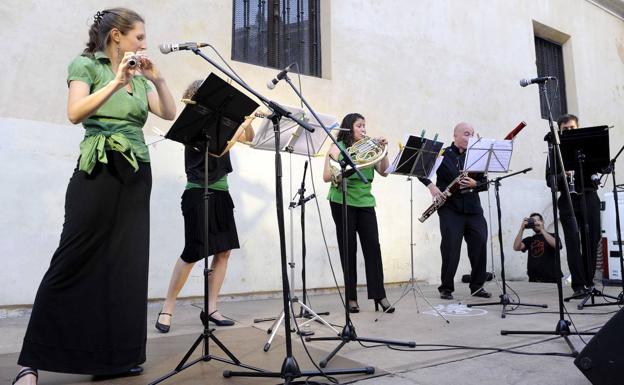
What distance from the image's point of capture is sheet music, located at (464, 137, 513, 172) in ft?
15.1

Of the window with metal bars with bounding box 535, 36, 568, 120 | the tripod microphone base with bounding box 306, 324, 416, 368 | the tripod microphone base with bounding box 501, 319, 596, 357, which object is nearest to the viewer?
the tripod microphone base with bounding box 306, 324, 416, 368

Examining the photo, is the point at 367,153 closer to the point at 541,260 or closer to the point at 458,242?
the point at 458,242

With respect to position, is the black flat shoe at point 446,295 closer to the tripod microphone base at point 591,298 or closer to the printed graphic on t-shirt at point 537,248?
the tripod microphone base at point 591,298

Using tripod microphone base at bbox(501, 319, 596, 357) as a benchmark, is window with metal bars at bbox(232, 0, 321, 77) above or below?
above

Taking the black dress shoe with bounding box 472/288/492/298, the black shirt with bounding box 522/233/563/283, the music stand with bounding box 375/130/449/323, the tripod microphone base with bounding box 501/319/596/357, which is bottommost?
the tripod microphone base with bounding box 501/319/596/357

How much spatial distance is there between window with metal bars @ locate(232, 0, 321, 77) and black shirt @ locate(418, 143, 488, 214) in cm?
227

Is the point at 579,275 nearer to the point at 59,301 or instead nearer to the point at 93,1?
the point at 59,301

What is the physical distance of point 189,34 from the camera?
18.1ft

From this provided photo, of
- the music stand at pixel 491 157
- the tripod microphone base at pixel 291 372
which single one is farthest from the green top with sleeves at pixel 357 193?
the tripod microphone base at pixel 291 372

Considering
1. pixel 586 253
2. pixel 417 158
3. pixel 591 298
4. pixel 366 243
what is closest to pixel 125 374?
pixel 366 243

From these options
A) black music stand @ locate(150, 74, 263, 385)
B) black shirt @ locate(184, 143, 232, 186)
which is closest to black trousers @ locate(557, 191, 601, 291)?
black shirt @ locate(184, 143, 232, 186)

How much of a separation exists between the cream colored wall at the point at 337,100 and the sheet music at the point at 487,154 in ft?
7.12

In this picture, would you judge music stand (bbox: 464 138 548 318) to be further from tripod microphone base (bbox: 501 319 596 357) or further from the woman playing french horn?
tripod microphone base (bbox: 501 319 596 357)

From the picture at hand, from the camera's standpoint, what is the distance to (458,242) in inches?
210
